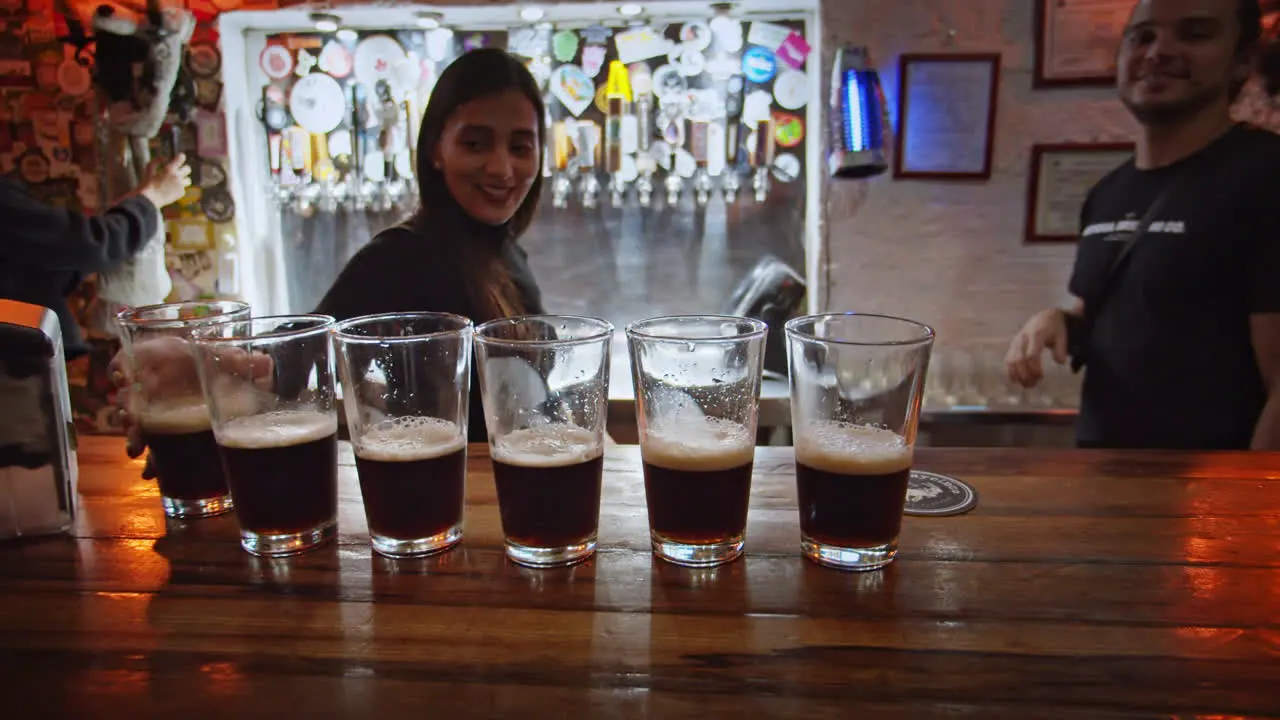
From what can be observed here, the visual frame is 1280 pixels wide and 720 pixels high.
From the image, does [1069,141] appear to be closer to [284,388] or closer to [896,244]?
[896,244]

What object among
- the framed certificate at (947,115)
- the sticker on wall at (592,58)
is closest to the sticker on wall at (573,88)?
the sticker on wall at (592,58)

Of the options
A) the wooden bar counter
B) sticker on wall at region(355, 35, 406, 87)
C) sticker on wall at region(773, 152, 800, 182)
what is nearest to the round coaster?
the wooden bar counter

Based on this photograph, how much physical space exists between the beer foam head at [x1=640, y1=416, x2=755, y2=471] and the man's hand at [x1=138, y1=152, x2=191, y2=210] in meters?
3.19

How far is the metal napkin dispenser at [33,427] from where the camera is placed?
100cm

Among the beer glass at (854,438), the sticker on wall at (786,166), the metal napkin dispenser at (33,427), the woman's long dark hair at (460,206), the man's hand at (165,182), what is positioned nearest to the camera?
the beer glass at (854,438)

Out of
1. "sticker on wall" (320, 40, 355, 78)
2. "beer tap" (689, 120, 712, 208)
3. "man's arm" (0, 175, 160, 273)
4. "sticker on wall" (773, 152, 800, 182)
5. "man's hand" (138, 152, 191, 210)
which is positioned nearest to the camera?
"man's arm" (0, 175, 160, 273)

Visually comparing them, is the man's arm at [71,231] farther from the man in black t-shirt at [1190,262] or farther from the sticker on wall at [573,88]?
the man in black t-shirt at [1190,262]

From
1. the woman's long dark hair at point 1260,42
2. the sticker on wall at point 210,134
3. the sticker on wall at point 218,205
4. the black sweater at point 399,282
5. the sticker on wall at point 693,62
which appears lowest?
the black sweater at point 399,282

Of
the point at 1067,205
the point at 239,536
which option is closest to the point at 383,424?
the point at 239,536

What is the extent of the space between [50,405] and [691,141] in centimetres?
281

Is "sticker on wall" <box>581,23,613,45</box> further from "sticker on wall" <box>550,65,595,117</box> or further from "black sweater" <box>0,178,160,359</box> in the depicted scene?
"black sweater" <box>0,178,160,359</box>

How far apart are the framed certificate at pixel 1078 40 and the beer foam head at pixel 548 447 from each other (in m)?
2.83

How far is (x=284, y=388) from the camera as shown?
0.97 meters

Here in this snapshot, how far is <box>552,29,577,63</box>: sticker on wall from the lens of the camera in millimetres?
3551
